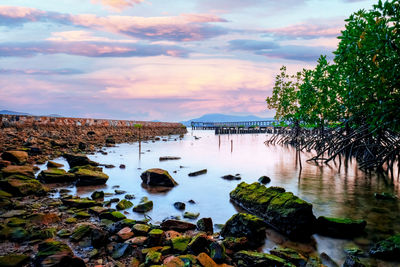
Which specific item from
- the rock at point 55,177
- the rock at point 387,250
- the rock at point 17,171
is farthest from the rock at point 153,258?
the rock at point 17,171

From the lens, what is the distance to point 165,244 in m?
7.30

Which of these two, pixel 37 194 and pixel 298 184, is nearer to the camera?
pixel 37 194

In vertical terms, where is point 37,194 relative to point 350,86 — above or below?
below

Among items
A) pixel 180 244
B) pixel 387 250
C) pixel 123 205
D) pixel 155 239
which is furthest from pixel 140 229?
pixel 387 250

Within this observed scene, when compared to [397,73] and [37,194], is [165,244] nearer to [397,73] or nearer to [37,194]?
[37,194]

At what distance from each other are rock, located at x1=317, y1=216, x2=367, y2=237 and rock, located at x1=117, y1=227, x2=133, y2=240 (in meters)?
6.44

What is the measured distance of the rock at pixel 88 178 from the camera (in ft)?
49.8

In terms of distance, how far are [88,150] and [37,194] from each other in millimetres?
21509

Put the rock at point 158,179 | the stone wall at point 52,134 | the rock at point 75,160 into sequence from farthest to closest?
the stone wall at point 52,134
the rock at point 75,160
the rock at point 158,179

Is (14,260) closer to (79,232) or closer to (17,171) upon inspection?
(79,232)

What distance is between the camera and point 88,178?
15375 millimetres

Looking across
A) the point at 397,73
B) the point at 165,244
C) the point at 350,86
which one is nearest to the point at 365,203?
the point at 350,86

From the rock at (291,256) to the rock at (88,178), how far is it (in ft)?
38.9

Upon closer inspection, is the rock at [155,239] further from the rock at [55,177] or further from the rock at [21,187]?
the rock at [55,177]
